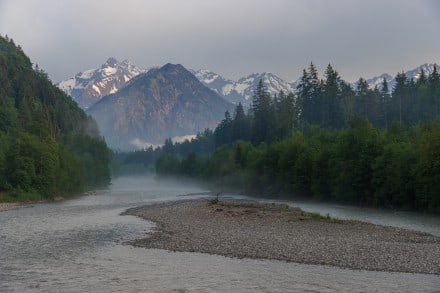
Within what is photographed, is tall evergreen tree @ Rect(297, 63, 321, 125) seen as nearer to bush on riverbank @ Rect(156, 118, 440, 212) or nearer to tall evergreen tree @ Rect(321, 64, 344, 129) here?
tall evergreen tree @ Rect(321, 64, 344, 129)

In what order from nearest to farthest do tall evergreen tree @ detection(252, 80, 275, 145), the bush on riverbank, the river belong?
the river → the bush on riverbank → tall evergreen tree @ detection(252, 80, 275, 145)

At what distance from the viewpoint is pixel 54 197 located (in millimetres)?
110938

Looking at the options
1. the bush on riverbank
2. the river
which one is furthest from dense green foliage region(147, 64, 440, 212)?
the river

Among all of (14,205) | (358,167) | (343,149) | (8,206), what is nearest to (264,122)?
(343,149)

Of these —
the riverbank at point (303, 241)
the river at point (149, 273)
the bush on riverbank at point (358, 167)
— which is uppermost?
the bush on riverbank at point (358, 167)

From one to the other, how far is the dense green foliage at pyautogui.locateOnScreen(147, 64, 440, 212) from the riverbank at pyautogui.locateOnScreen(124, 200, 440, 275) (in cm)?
2576

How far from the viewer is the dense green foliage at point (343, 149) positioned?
78312 mm

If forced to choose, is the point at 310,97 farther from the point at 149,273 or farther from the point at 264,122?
the point at 149,273

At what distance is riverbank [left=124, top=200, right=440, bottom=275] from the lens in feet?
111

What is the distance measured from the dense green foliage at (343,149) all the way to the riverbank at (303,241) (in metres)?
25.8

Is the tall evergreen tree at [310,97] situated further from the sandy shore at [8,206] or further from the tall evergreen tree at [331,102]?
the sandy shore at [8,206]

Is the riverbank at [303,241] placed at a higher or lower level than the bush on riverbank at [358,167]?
lower

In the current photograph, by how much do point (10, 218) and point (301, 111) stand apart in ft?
409

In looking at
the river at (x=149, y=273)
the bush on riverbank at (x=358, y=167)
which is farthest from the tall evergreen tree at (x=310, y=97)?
the river at (x=149, y=273)
